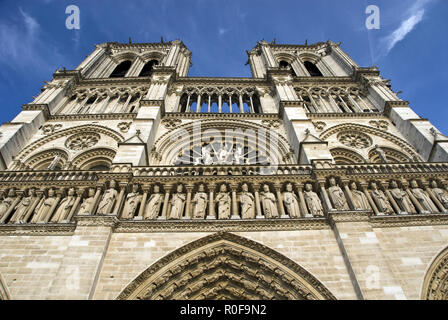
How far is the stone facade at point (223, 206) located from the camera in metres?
6.26

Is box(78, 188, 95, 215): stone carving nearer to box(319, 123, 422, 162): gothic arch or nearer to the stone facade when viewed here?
the stone facade

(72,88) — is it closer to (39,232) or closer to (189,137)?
(189,137)

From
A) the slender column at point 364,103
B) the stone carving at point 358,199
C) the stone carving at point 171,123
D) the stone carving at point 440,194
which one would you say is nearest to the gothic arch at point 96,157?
the stone carving at point 171,123

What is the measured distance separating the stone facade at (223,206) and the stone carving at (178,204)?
4cm

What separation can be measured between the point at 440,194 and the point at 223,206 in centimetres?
580

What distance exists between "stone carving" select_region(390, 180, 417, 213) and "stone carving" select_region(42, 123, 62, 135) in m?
12.9

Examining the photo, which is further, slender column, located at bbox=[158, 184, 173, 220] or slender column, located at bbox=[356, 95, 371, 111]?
slender column, located at bbox=[356, 95, 371, 111]

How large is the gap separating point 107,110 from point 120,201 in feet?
27.6

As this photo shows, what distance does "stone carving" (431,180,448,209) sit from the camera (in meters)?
7.94

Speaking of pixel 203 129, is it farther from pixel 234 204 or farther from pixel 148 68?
pixel 148 68

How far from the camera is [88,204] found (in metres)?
7.82

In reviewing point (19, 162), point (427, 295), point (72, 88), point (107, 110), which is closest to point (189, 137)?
point (107, 110)

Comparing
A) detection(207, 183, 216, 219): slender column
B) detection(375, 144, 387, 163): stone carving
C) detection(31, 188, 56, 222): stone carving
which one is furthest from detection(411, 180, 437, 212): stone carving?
detection(31, 188, 56, 222): stone carving

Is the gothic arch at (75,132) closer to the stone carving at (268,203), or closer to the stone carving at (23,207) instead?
the stone carving at (23,207)
